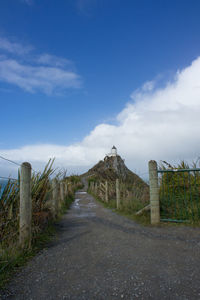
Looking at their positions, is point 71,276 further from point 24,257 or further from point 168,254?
point 168,254

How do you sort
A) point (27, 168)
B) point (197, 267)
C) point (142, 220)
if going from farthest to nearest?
1. point (142, 220)
2. point (27, 168)
3. point (197, 267)

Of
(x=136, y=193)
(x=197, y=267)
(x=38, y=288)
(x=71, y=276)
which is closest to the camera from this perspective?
(x=38, y=288)

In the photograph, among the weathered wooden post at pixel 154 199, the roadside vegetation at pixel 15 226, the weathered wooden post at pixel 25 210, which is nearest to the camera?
the roadside vegetation at pixel 15 226

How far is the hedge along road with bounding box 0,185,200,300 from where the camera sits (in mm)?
2281

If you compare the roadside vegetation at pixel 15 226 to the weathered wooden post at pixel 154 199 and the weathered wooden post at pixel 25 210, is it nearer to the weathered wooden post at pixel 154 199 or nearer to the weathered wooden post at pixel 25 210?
the weathered wooden post at pixel 25 210

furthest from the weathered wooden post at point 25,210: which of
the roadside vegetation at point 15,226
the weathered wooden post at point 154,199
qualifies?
the weathered wooden post at point 154,199

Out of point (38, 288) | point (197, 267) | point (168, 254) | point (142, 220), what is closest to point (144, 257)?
point (168, 254)

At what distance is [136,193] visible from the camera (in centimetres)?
964

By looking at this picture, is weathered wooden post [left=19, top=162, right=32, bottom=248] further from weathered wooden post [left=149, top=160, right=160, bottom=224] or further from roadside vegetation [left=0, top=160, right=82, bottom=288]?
weathered wooden post [left=149, top=160, right=160, bottom=224]

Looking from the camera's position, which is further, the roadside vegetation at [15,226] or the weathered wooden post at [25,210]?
the weathered wooden post at [25,210]

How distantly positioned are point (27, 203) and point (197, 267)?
295 centimetres

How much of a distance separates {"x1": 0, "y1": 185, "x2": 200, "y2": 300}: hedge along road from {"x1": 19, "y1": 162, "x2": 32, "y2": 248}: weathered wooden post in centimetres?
39

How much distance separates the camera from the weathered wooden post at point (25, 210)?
143 inches

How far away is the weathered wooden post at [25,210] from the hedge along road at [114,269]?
39cm
